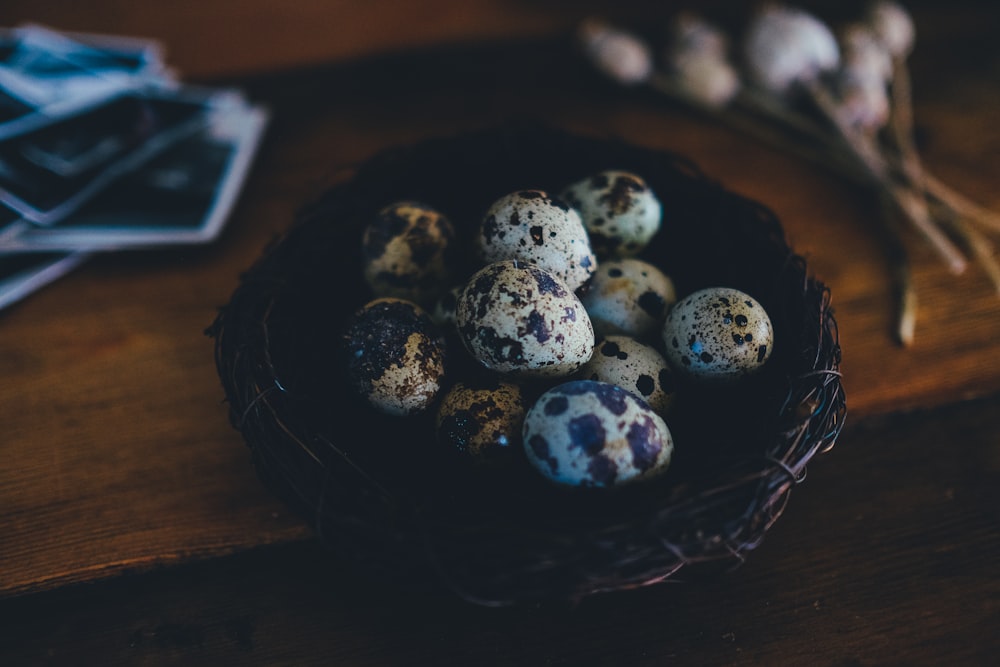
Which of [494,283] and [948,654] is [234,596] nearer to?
[494,283]

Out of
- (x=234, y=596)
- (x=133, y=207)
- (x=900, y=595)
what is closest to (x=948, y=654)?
(x=900, y=595)

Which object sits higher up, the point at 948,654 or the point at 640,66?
the point at 640,66

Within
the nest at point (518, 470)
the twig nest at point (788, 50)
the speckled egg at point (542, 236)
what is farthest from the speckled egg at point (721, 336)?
the twig nest at point (788, 50)

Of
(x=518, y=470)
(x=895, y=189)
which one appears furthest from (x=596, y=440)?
(x=895, y=189)

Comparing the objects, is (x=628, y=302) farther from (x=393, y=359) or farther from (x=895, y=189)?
(x=895, y=189)

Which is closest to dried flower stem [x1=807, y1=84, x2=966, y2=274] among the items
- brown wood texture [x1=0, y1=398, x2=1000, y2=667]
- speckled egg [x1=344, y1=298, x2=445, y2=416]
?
brown wood texture [x1=0, y1=398, x2=1000, y2=667]

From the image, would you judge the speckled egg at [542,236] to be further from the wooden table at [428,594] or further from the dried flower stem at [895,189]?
the dried flower stem at [895,189]
